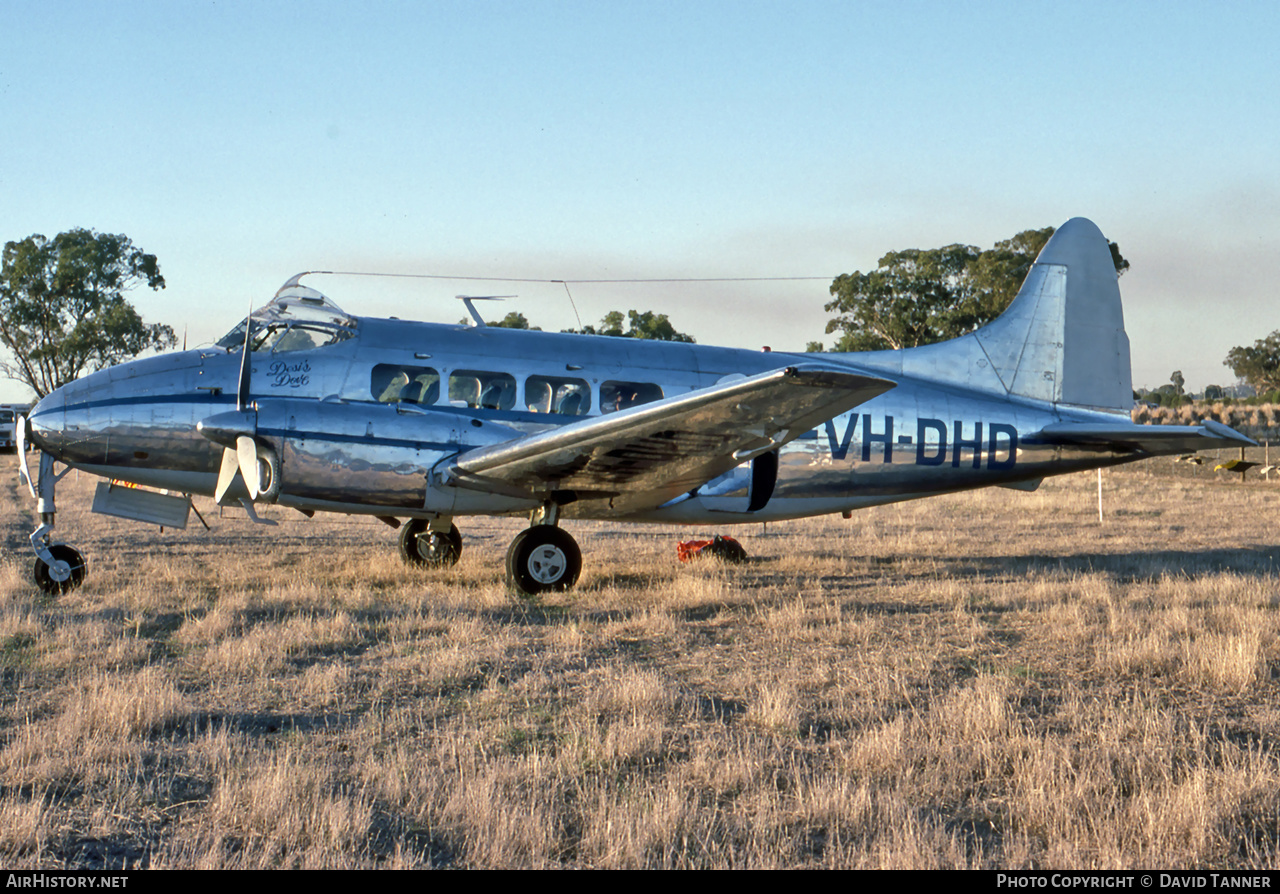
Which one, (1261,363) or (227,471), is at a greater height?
(1261,363)

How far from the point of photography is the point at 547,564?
448 inches

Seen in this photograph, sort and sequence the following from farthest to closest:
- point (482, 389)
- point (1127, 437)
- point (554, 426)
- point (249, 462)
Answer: point (1127, 437) < point (482, 389) < point (554, 426) < point (249, 462)

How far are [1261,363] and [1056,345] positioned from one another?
94.8 m

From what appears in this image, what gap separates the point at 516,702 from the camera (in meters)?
6.81

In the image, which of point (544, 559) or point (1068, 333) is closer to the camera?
point (544, 559)

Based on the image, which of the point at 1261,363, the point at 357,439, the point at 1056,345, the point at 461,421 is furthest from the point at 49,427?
the point at 1261,363

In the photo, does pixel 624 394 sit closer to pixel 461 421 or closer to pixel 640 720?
pixel 461 421

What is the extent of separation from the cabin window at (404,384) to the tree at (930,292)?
155 ft

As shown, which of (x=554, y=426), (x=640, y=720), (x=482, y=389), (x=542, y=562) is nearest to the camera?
(x=640, y=720)
